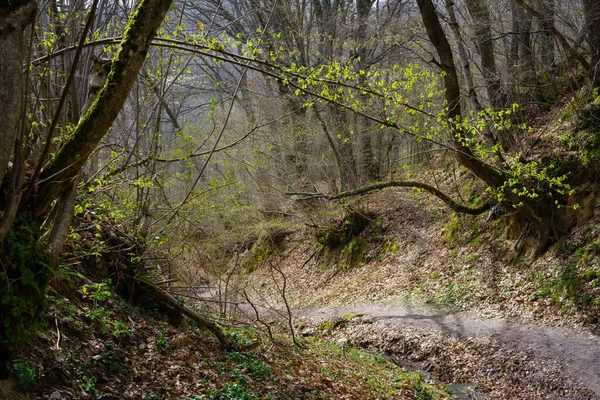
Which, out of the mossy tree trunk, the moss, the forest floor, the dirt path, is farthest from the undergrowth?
the moss

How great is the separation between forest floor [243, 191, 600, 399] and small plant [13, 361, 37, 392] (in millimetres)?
4875

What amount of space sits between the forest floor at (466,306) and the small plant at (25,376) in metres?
4.88

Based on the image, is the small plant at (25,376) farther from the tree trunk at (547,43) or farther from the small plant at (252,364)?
the tree trunk at (547,43)

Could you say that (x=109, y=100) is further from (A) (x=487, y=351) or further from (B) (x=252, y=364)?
(A) (x=487, y=351)

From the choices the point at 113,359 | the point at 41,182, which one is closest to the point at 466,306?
the point at 113,359

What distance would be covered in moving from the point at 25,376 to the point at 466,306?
9335 mm

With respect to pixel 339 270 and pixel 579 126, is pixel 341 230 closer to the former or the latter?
pixel 339 270

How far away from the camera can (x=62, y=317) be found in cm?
471

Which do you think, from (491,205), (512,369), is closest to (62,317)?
(512,369)

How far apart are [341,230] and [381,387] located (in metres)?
10.9

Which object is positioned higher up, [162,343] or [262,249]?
[162,343]

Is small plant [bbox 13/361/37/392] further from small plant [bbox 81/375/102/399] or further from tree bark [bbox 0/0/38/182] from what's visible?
tree bark [bbox 0/0/38/182]

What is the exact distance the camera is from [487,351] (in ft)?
28.4

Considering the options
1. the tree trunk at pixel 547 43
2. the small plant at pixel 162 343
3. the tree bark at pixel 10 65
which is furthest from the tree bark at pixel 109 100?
the tree trunk at pixel 547 43
